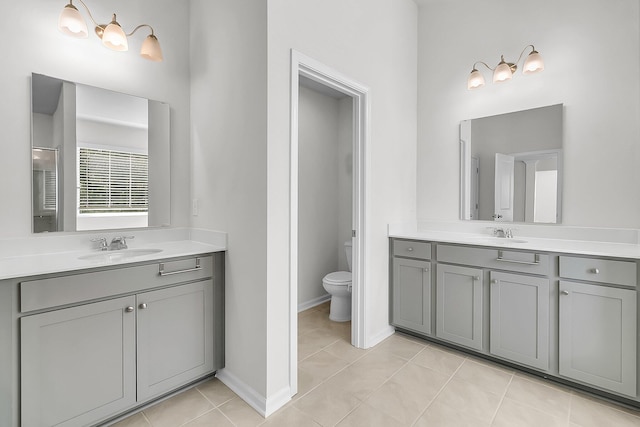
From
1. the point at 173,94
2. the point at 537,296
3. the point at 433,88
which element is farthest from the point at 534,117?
the point at 173,94

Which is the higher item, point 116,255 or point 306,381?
point 116,255

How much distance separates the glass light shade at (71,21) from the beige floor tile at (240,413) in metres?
2.30

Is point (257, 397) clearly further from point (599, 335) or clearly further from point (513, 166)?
point (513, 166)

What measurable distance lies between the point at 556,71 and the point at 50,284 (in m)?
3.57

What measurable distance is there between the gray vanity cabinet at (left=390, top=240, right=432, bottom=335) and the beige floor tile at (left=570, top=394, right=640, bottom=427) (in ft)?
3.27

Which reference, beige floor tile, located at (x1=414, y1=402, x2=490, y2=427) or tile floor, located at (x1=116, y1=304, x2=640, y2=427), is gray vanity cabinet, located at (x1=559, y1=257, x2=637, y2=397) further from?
beige floor tile, located at (x1=414, y1=402, x2=490, y2=427)

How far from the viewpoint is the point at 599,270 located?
1.87 metres

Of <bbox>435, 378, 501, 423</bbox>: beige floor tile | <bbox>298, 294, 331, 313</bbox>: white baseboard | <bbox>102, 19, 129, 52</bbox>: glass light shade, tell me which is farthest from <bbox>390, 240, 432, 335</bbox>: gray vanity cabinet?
<bbox>102, 19, 129, 52</bbox>: glass light shade

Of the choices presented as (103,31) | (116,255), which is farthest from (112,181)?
(103,31)

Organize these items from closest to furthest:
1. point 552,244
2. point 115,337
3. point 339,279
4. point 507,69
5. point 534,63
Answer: point 115,337
point 552,244
point 534,63
point 507,69
point 339,279

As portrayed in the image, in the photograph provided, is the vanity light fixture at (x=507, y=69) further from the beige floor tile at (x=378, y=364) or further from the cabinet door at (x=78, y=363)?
the cabinet door at (x=78, y=363)

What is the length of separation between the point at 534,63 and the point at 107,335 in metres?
3.34

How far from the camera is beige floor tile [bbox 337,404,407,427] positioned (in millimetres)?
1683

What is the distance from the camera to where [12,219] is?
176 centimetres
